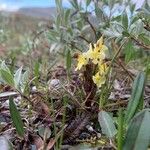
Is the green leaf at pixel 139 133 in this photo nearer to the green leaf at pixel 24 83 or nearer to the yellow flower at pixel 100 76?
the yellow flower at pixel 100 76

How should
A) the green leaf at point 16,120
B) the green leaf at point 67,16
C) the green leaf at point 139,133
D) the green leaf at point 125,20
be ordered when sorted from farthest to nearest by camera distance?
the green leaf at point 67,16 < the green leaf at point 125,20 < the green leaf at point 16,120 < the green leaf at point 139,133

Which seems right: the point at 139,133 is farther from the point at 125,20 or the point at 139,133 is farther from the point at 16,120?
the point at 125,20

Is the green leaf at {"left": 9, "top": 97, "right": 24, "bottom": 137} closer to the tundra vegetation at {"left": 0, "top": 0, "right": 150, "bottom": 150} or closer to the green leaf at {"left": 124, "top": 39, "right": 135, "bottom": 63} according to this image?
the tundra vegetation at {"left": 0, "top": 0, "right": 150, "bottom": 150}

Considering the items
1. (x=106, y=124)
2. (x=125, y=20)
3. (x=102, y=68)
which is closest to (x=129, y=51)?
(x=125, y=20)

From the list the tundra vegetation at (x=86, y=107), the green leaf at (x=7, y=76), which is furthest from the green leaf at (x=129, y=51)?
the green leaf at (x=7, y=76)

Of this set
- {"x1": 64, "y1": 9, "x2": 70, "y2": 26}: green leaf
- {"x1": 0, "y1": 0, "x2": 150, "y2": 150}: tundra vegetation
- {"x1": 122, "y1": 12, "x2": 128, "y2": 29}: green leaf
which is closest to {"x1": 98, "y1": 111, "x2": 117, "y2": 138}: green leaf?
{"x1": 0, "y1": 0, "x2": 150, "y2": 150}: tundra vegetation

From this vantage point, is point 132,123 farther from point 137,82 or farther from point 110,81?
point 110,81
